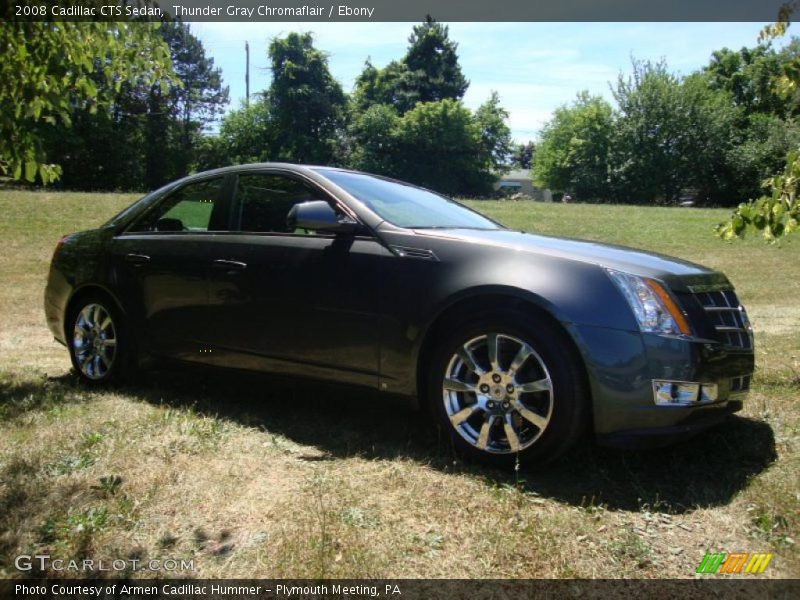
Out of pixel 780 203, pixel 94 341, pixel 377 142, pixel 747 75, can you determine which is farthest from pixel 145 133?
pixel 780 203

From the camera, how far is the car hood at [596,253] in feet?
11.5

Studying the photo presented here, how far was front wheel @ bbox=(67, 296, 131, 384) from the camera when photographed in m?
5.14

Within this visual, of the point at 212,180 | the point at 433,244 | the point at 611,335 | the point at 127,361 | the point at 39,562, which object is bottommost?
the point at 39,562

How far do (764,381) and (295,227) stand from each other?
3561mm

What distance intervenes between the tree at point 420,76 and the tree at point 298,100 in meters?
7.25

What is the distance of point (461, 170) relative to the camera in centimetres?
5278

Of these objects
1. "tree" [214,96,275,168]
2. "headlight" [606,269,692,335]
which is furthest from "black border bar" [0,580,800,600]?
"tree" [214,96,275,168]

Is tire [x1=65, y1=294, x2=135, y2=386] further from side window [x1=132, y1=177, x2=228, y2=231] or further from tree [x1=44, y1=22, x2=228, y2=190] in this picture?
tree [x1=44, y1=22, x2=228, y2=190]

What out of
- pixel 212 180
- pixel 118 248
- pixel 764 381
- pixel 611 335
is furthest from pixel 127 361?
pixel 764 381

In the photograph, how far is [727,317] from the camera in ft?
12.1

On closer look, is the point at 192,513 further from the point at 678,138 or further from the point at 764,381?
the point at 678,138

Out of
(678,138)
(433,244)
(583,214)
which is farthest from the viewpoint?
(678,138)

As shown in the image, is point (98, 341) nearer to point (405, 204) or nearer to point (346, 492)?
point (405, 204)

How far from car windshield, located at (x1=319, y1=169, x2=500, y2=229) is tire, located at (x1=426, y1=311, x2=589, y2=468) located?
35.8 inches
